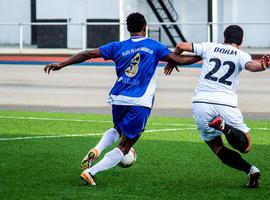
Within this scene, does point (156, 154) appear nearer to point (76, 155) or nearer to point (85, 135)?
point (76, 155)

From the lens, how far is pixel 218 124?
11.5 meters

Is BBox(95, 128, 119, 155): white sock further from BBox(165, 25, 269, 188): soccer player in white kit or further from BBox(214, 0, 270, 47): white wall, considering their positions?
BBox(214, 0, 270, 47): white wall

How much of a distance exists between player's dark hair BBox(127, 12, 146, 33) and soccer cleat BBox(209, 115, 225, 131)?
136 centimetres

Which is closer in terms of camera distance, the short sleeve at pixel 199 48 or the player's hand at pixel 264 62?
the player's hand at pixel 264 62

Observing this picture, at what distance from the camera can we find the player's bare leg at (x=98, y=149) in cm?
1202

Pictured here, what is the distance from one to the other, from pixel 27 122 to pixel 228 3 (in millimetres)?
32058

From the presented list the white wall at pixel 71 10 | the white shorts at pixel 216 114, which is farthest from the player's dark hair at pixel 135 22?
the white wall at pixel 71 10

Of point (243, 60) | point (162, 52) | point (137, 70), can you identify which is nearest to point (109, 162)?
point (137, 70)

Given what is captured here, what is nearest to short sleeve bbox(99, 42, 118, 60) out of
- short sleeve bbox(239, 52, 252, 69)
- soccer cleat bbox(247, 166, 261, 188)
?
short sleeve bbox(239, 52, 252, 69)

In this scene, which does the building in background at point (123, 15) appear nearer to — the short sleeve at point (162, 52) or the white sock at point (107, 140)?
the white sock at point (107, 140)

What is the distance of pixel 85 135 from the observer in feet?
59.0

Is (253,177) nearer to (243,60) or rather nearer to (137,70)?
(243,60)

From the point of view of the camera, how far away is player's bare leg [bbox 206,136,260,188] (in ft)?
38.8

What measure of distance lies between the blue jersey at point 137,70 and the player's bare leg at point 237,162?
897mm
